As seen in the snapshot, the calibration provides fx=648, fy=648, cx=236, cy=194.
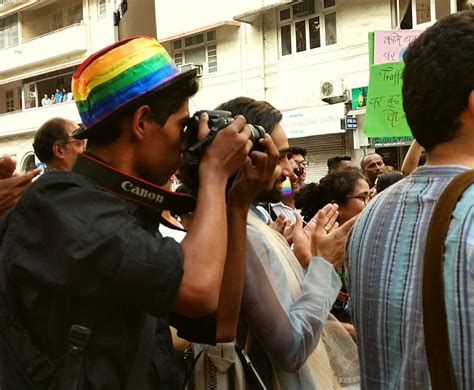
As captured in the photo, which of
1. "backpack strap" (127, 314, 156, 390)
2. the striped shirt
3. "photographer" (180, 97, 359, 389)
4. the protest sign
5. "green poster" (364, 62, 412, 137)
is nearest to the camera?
the striped shirt

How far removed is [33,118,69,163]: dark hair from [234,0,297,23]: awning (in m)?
15.1

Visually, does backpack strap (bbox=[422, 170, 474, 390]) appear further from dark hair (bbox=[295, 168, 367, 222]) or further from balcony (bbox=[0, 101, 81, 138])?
balcony (bbox=[0, 101, 81, 138])

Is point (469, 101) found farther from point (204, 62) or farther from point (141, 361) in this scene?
point (204, 62)

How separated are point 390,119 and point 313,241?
3.16 meters

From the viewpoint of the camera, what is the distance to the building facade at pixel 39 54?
84.7 feet

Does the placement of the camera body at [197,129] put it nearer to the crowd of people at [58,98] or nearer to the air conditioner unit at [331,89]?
the air conditioner unit at [331,89]

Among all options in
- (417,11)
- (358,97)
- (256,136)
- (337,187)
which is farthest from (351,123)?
(256,136)

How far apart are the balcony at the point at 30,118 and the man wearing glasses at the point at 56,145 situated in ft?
71.1

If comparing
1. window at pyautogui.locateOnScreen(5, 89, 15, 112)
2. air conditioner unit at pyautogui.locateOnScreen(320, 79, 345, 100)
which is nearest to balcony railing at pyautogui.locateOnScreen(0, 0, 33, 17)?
window at pyautogui.locateOnScreen(5, 89, 15, 112)

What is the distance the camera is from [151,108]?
163 centimetres

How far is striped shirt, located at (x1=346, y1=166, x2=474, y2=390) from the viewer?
1.35 meters

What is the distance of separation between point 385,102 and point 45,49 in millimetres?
24223

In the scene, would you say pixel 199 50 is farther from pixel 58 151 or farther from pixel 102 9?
pixel 58 151

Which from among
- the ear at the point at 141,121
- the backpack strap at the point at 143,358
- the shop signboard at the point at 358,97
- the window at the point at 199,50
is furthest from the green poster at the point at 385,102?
the window at the point at 199,50
